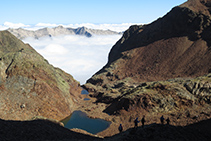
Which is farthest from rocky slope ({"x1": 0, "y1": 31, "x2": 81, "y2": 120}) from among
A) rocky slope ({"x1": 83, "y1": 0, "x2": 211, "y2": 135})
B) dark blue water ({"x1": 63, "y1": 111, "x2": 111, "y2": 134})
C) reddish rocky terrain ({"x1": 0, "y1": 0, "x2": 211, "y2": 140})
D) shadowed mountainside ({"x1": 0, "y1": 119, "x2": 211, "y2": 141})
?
rocky slope ({"x1": 83, "y1": 0, "x2": 211, "y2": 135})

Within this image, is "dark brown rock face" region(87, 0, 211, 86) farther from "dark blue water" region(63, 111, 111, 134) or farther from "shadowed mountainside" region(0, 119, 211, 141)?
"shadowed mountainside" region(0, 119, 211, 141)

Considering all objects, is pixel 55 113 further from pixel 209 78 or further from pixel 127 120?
pixel 209 78

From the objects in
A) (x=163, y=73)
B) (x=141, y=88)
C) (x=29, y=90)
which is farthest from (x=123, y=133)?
(x=163, y=73)

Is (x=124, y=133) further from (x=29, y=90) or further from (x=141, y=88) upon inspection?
(x=29, y=90)

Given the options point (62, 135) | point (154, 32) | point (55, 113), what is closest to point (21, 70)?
point (55, 113)

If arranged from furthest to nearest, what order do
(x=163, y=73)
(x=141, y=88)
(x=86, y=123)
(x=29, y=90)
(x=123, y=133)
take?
(x=163, y=73)
(x=141, y=88)
(x=29, y=90)
(x=86, y=123)
(x=123, y=133)

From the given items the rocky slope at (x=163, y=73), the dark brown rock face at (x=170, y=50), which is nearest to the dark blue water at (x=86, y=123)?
the rocky slope at (x=163, y=73)
